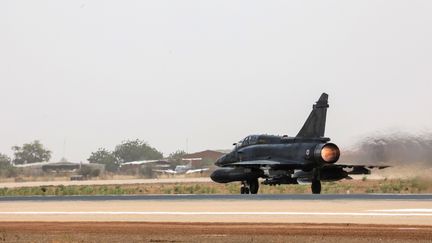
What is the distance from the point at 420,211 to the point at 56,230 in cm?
1168

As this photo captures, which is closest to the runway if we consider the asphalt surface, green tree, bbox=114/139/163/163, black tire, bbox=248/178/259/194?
the asphalt surface

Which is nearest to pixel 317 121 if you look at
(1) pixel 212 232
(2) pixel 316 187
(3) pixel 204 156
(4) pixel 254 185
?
(2) pixel 316 187

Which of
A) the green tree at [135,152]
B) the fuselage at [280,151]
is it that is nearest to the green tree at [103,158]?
the green tree at [135,152]

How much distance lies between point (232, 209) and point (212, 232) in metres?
8.16

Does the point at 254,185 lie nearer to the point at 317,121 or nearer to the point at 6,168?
the point at 317,121

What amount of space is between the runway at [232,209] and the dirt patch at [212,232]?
69.8 inches

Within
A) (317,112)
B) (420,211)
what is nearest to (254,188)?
(317,112)

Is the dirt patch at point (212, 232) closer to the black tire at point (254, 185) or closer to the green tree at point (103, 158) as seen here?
the black tire at point (254, 185)

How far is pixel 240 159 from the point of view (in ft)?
155

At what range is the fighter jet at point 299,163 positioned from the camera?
4366 cm

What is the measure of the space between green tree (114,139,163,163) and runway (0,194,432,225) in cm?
14211

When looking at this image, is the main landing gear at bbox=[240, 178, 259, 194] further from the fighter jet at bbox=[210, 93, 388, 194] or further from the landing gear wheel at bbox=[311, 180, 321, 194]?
the landing gear wheel at bbox=[311, 180, 321, 194]

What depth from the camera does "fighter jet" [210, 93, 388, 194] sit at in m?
43.7

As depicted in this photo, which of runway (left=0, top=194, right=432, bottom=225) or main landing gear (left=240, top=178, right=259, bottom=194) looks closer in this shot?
runway (left=0, top=194, right=432, bottom=225)
